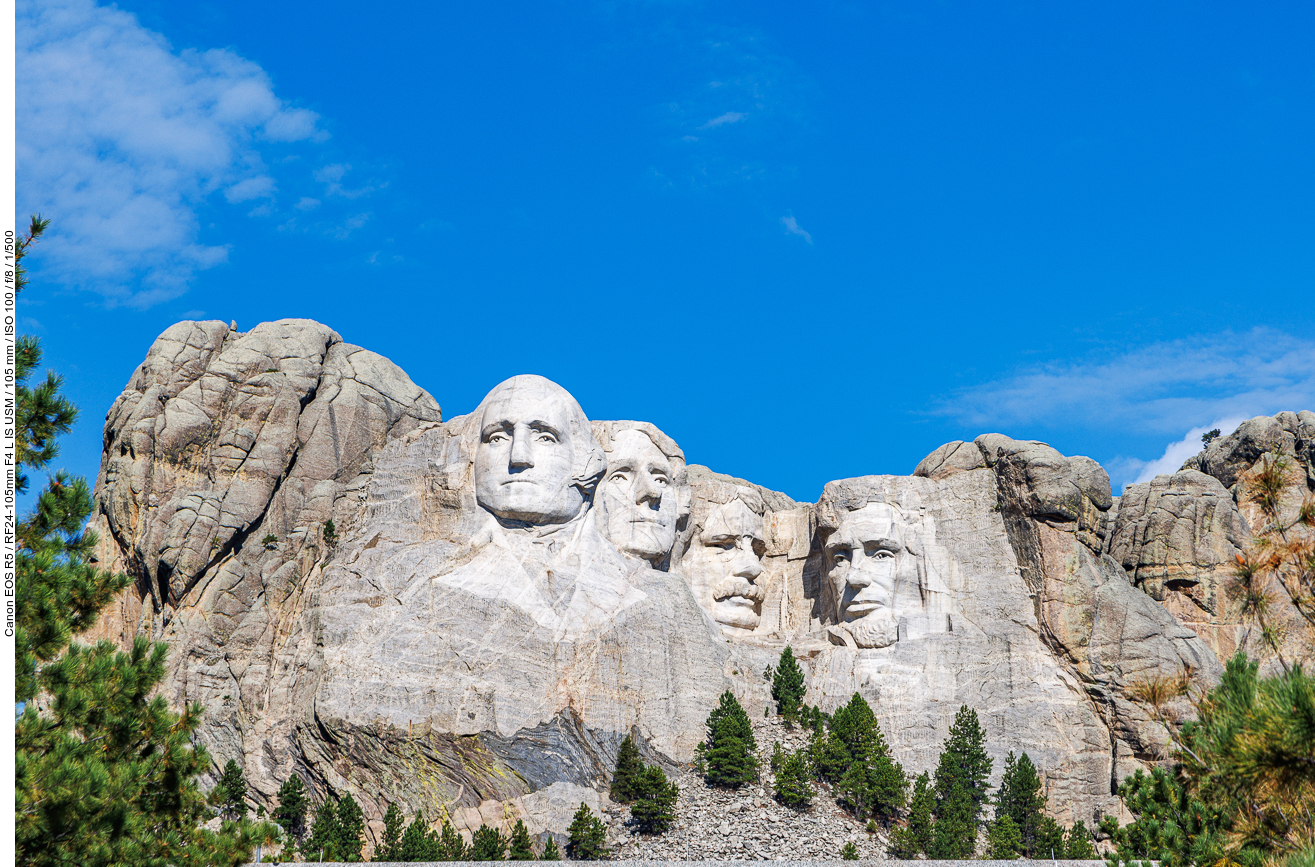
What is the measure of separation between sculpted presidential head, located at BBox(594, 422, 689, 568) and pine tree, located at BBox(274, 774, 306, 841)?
9.95 m

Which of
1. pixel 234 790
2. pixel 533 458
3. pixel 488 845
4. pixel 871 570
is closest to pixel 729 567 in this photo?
pixel 871 570

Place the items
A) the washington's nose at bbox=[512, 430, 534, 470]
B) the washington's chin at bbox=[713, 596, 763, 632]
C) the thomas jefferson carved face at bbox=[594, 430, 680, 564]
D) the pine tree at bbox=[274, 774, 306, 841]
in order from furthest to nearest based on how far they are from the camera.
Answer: the washington's chin at bbox=[713, 596, 763, 632] → the thomas jefferson carved face at bbox=[594, 430, 680, 564] → the washington's nose at bbox=[512, 430, 534, 470] → the pine tree at bbox=[274, 774, 306, 841]

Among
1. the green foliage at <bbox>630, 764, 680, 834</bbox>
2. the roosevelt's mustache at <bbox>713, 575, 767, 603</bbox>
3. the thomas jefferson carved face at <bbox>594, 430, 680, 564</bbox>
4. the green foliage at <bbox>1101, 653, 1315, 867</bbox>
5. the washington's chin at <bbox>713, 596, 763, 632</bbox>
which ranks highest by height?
the thomas jefferson carved face at <bbox>594, 430, 680, 564</bbox>

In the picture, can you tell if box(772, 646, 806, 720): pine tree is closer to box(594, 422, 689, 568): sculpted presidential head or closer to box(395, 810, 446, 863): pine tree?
box(594, 422, 689, 568): sculpted presidential head

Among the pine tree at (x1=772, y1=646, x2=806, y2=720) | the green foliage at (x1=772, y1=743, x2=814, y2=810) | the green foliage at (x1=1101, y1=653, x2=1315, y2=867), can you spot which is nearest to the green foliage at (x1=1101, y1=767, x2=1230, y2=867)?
the green foliage at (x1=1101, y1=653, x2=1315, y2=867)

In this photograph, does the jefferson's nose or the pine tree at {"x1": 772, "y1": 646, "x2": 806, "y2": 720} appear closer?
the pine tree at {"x1": 772, "y1": 646, "x2": 806, "y2": 720}

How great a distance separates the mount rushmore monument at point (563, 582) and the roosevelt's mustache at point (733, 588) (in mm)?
104

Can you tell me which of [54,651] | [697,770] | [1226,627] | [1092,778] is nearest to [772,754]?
[697,770]

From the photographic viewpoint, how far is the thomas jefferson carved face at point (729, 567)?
125ft

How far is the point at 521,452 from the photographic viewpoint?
33875 millimetres

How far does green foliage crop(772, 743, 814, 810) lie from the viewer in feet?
100

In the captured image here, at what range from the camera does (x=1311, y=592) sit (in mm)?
12445

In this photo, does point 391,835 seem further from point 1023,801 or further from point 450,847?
A: point 1023,801

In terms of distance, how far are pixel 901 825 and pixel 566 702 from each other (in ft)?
25.4
